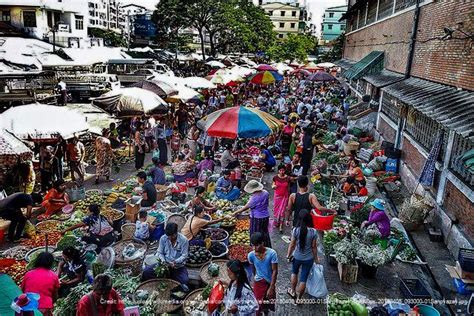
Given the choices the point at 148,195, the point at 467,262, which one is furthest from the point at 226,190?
the point at 467,262

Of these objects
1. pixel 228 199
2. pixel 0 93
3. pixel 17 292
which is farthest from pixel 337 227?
pixel 0 93

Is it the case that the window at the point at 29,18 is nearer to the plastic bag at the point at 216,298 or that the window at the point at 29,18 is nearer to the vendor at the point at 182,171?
the vendor at the point at 182,171

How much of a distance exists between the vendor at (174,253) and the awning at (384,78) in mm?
11077

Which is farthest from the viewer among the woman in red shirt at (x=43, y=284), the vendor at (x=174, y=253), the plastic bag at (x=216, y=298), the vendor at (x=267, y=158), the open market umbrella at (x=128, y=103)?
the vendor at (x=267, y=158)

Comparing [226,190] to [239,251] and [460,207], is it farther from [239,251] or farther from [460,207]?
[460,207]

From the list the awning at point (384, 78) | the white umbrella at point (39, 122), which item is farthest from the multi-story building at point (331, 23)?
the white umbrella at point (39, 122)

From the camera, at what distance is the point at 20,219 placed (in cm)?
857

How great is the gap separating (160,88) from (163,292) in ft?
37.3

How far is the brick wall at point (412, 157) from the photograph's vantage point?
1134 centimetres

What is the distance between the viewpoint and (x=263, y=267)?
548 centimetres

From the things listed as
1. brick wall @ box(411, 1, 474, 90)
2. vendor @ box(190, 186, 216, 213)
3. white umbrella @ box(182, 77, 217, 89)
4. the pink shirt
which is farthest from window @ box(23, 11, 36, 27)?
the pink shirt

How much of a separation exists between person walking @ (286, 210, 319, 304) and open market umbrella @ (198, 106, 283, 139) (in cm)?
356

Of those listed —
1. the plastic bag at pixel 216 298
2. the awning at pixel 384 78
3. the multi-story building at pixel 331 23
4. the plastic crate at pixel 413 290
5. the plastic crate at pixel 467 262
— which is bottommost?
the plastic crate at pixel 413 290

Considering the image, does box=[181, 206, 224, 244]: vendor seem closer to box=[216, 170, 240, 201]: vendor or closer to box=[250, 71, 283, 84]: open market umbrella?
box=[216, 170, 240, 201]: vendor
